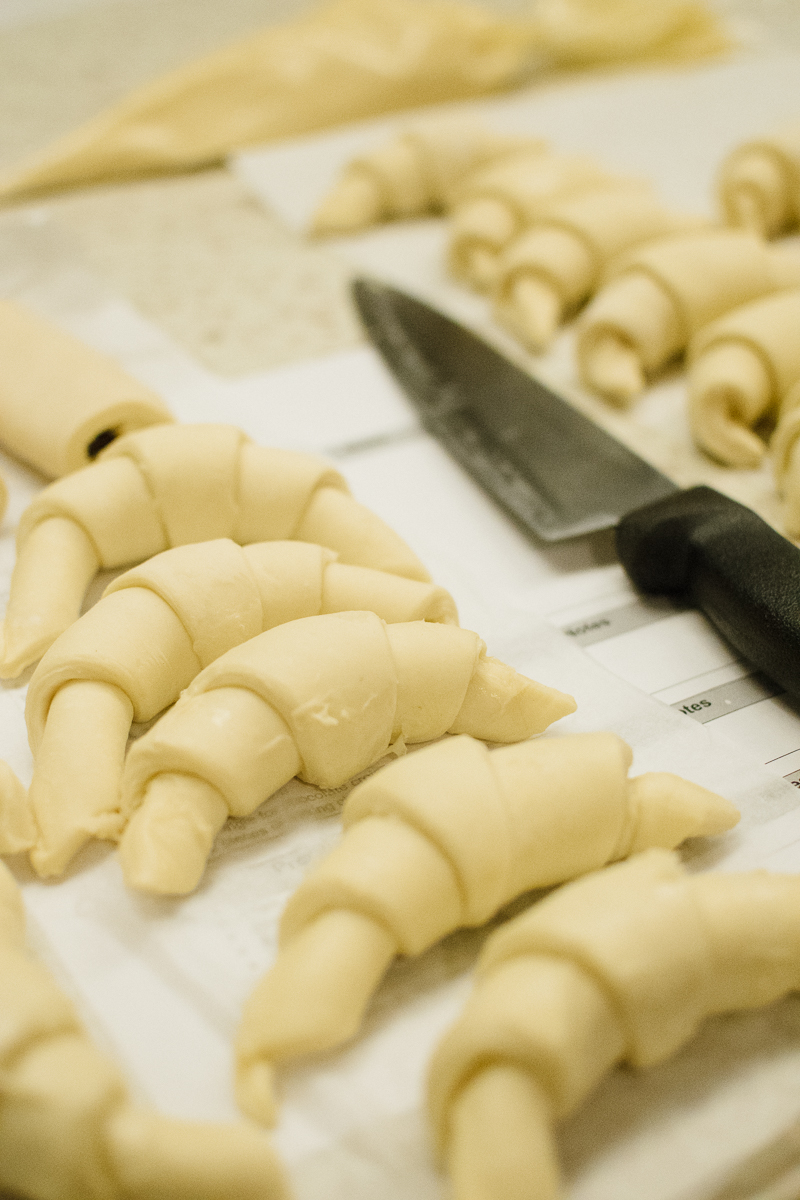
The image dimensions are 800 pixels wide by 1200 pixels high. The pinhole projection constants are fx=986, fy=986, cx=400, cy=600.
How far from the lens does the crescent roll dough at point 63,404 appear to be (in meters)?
1.04

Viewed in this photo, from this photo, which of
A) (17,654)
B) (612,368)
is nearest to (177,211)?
(612,368)

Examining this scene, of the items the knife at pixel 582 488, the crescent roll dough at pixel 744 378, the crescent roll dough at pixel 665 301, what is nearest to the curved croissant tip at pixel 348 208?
the knife at pixel 582 488

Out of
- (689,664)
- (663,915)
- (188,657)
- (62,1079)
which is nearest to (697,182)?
(689,664)

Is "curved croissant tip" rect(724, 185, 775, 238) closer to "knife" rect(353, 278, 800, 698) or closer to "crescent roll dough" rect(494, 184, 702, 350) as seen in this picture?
A: "crescent roll dough" rect(494, 184, 702, 350)

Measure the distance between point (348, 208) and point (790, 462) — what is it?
94 centimetres

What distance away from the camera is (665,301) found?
4.13 ft

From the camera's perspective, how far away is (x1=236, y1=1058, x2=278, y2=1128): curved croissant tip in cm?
57

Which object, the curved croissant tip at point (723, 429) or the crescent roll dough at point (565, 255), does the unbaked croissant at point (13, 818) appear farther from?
the crescent roll dough at point (565, 255)

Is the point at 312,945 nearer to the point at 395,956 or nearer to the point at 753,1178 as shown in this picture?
the point at 395,956

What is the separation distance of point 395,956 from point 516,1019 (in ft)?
0.46

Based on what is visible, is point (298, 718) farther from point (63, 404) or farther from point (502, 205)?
point (502, 205)

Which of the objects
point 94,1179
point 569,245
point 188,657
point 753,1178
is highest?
point 569,245

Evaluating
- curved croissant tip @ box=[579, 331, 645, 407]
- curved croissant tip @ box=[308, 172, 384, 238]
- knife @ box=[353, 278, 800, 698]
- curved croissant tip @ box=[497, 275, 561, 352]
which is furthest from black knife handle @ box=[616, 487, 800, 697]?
curved croissant tip @ box=[308, 172, 384, 238]

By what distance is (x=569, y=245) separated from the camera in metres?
1.41
